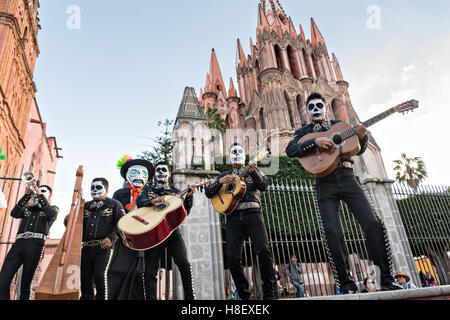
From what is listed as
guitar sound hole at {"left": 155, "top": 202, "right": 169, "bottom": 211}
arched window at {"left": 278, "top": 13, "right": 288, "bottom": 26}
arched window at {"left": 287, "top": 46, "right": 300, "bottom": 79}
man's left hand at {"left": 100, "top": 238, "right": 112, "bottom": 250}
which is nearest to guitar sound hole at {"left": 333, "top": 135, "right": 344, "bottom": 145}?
guitar sound hole at {"left": 155, "top": 202, "right": 169, "bottom": 211}

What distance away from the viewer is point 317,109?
444 cm

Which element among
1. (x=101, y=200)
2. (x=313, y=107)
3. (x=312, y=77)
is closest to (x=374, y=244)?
(x=313, y=107)

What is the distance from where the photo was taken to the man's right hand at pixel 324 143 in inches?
156

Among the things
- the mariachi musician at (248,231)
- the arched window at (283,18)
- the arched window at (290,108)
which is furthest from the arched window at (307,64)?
the mariachi musician at (248,231)

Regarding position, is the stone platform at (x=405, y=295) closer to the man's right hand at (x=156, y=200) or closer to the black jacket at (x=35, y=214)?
the man's right hand at (x=156, y=200)

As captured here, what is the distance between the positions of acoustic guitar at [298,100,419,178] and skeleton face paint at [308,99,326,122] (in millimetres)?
373

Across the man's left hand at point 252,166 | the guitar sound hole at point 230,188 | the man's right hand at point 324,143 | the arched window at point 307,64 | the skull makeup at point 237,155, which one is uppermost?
the arched window at point 307,64

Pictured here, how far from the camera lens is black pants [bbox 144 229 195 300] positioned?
4.53 metres

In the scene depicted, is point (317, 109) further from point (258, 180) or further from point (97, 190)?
point (97, 190)

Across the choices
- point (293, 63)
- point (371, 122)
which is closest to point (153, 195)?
point (371, 122)

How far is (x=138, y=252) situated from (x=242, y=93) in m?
31.6

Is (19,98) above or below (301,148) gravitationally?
above

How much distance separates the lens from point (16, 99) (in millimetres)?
15977

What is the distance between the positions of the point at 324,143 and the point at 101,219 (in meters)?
3.58
